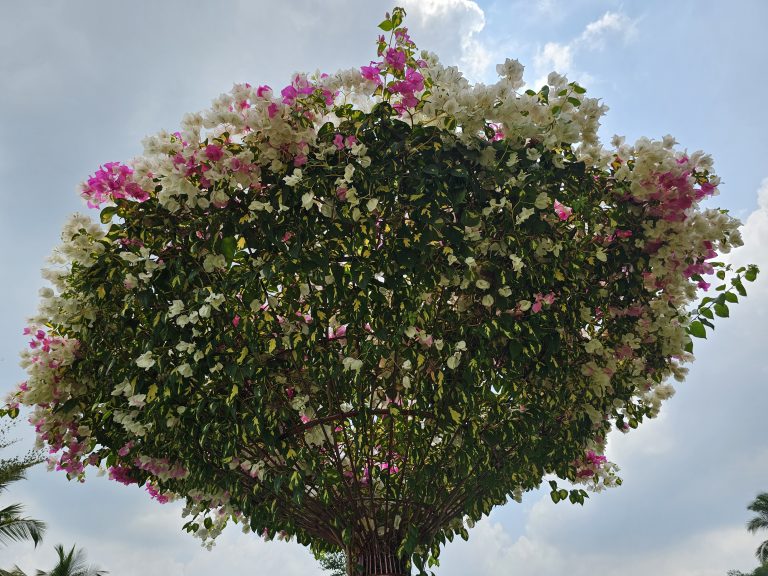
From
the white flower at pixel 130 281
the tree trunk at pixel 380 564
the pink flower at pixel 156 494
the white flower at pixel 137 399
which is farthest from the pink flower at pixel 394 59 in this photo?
the pink flower at pixel 156 494

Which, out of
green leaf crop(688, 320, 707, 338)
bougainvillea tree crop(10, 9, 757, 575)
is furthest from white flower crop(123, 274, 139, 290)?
green leaf crop(688, 320, 707, 338)

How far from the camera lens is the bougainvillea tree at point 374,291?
16.4 feet

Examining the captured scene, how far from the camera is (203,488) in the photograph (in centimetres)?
606

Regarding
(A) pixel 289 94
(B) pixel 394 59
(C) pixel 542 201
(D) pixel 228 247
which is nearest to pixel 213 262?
(D) pixel 228 247

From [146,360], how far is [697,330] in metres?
4.28

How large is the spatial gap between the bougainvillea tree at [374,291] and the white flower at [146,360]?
23 millimetres

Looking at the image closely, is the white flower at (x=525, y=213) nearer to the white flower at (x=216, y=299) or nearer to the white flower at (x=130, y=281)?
the white flower at (x=216, y=299)

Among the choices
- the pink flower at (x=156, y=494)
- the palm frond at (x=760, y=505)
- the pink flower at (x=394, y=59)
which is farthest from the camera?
the palm frond at (x=760, y=505)

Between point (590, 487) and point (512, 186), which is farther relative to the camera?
point (590, 487)

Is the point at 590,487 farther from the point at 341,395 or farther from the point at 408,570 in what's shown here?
the point at 341,395

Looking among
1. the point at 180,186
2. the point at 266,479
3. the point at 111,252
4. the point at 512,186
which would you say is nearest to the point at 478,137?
the point at 512,186

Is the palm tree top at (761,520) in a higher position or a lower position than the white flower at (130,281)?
higher

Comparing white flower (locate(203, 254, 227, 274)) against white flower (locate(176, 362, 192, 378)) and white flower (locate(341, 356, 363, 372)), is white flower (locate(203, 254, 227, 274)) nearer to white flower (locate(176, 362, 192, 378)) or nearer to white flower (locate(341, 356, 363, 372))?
white flower (locate(176, 362, 192, 378))

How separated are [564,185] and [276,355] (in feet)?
8.39
